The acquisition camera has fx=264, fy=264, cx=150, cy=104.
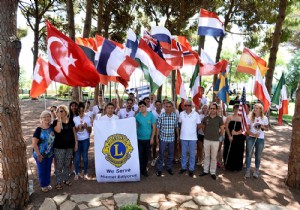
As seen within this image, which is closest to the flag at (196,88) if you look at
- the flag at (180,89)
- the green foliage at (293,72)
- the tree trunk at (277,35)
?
the flag at (180,89)

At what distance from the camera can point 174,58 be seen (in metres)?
7.26

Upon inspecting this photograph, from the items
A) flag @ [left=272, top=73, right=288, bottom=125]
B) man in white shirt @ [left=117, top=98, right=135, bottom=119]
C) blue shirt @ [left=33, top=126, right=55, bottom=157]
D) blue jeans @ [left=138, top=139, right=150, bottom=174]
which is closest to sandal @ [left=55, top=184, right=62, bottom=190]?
blue shirt @ [left=33, top=126, right=55, bottom=157]

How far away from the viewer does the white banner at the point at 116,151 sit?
19.0 feet

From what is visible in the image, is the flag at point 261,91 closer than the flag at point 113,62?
No

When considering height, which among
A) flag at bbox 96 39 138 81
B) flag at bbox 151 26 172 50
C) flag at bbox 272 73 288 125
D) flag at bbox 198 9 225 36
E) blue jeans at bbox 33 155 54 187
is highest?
flag at bbox 198 9 225 36

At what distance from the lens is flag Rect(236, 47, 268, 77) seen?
6.94 m

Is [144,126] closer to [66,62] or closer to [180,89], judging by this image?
[180,89]

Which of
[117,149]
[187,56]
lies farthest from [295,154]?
[187,56]

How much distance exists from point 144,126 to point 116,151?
842 millimetres

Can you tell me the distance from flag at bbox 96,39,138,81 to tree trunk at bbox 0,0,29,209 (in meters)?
1.91

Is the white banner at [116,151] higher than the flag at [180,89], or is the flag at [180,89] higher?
the flag at [180,89]

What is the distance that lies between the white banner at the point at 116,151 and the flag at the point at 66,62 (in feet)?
3.37

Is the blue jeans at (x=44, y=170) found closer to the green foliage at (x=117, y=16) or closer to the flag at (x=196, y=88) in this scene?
the flag at (x=196, y=88)

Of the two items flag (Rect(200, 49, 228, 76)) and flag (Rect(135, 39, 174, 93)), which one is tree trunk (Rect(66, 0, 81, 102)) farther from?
flag (Rect(200, 49, 228, 76))
